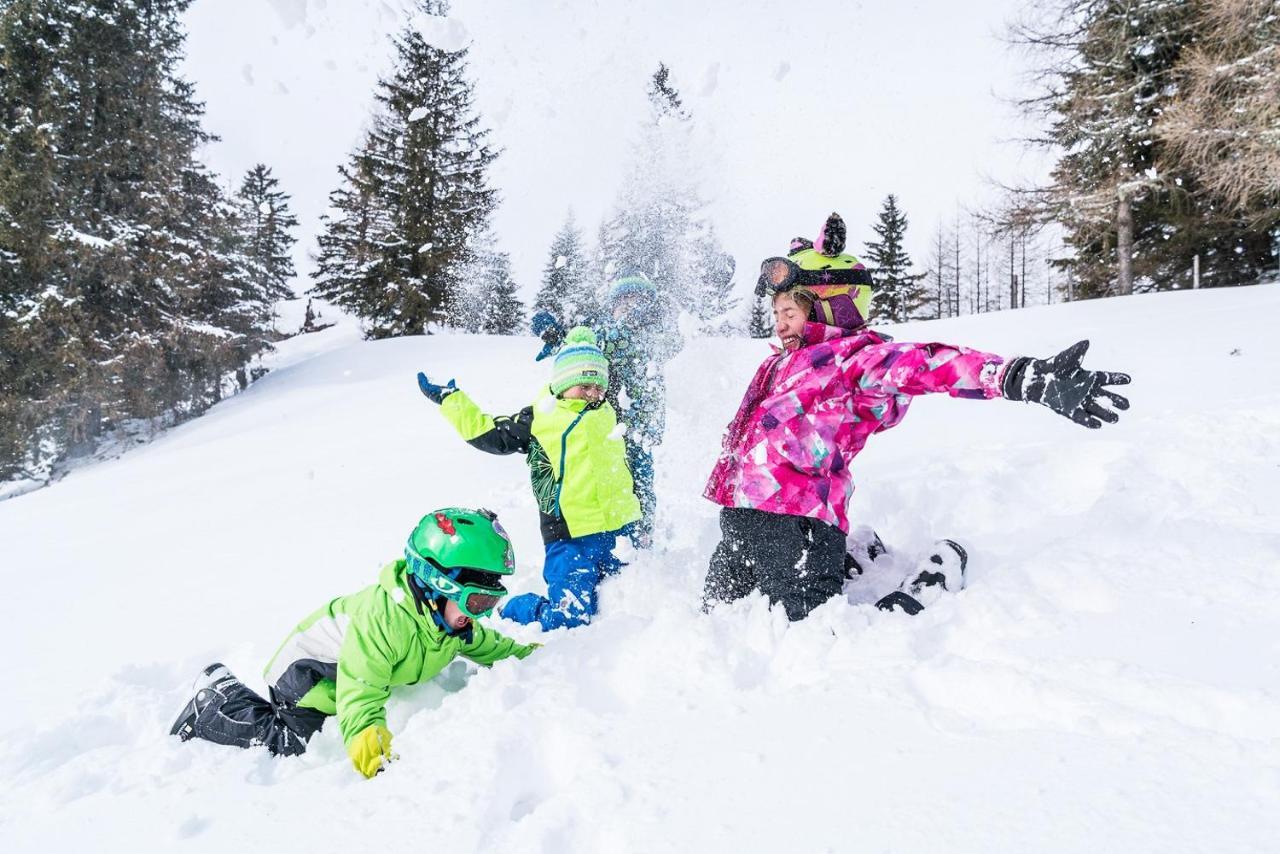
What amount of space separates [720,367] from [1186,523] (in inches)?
262

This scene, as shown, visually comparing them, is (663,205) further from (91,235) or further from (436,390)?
(436,390)

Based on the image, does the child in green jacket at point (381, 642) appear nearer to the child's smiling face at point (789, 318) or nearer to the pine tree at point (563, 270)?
the child's smiling face at point (789, 318)

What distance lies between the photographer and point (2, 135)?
13.4 metres

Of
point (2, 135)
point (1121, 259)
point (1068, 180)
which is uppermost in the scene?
point (2, 135)

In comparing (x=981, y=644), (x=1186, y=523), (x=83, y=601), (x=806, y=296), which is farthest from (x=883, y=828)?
(x=83, y=601)

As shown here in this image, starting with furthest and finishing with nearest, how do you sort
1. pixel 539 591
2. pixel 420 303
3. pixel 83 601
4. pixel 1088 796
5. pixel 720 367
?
1. pixel 420 303
2. pixel 720 367
3. pixel 83 601
4. pixel 539 591
5. pixel 1088 796

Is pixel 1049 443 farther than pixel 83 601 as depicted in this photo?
Yes

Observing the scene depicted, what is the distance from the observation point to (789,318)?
299 cm

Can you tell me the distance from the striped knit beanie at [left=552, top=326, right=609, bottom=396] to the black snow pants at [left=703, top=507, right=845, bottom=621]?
132cm

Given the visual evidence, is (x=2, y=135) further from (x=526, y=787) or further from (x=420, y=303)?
(x=526, y=787)

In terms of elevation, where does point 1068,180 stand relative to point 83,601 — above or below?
above

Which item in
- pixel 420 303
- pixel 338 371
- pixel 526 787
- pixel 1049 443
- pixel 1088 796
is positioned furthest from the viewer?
pixel 420 303

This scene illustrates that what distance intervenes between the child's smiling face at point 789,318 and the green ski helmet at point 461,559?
4.78ft

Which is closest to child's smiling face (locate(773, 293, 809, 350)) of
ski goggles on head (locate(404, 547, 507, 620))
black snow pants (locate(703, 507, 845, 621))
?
black snow pants (locate(703, 507, 845, 621))
